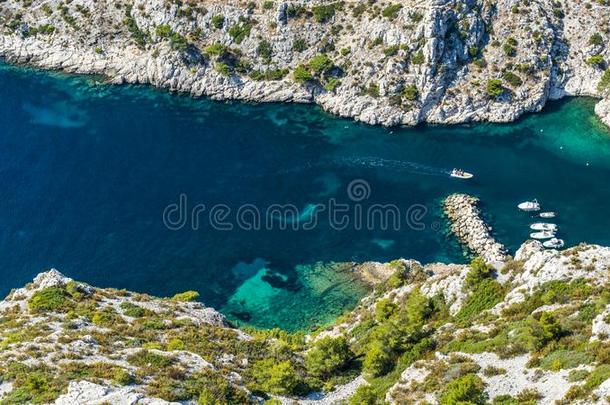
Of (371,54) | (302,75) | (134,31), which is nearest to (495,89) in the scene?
(371,54)

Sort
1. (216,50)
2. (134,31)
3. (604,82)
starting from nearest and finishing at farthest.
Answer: (604,82), (216,50), (134,31)

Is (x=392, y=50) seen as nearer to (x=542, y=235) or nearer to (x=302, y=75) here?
(x=302, y=75)

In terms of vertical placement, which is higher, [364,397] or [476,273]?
[476,273]

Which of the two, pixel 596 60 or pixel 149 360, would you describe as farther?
pixel 596 60

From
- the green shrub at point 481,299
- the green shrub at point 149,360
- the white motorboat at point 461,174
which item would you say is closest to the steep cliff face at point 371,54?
the white motorboat at point 461,174

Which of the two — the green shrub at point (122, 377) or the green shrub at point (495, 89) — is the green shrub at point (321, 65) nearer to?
the green shrub at point (495, 89)

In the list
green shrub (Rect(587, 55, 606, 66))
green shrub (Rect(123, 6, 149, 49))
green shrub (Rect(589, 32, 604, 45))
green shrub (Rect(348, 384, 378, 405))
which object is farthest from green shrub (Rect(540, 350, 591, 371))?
green shrub (Rect(123, 6, 149, 49))
